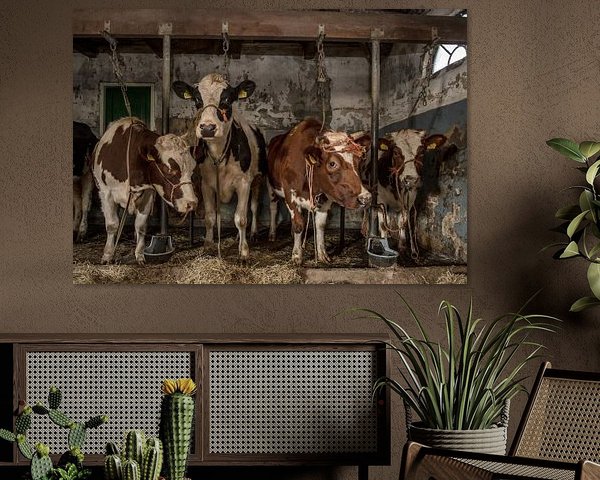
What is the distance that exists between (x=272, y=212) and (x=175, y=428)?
1908mm

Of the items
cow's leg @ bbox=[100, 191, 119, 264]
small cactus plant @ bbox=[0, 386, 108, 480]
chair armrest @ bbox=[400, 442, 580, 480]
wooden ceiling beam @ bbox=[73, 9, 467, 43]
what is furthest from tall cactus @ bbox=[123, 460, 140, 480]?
wooden ceiling beam @ bbox=[73, 9, 467, 43]

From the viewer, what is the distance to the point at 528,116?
4.41m

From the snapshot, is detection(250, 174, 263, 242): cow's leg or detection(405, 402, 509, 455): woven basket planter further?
detection(250, 174, 263, 242): cow's leg

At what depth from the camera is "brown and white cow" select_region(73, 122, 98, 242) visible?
4.35 m

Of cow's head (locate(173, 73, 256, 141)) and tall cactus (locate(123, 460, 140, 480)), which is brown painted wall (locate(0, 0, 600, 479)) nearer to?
cow's head (locate(173, 73, 256, 141))

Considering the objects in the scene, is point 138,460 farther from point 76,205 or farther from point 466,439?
point 76,205

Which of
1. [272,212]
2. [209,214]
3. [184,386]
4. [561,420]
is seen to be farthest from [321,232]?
[184,386]

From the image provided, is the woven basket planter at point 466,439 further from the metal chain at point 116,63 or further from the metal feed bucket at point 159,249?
the metal chain at point 116,63

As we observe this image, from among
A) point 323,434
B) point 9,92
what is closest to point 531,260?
point 323,434

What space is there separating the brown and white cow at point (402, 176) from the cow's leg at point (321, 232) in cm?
27

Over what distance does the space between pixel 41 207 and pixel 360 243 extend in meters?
1.51

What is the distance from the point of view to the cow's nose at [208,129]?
4.40 metres

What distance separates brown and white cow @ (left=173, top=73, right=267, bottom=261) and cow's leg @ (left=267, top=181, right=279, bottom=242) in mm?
67

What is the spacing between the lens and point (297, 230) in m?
4.39
